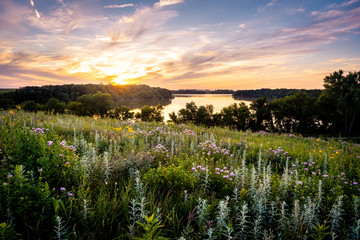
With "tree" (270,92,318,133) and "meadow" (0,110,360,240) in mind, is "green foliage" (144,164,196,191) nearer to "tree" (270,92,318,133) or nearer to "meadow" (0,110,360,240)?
"meadow" (0,110,360,240)

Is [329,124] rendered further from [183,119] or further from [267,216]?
[267,216]

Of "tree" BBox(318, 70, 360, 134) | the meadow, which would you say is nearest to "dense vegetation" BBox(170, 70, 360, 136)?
"tree" BBox(318, 70, 360, 134)

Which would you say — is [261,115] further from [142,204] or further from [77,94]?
[77,94]

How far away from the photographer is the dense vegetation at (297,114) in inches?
1761

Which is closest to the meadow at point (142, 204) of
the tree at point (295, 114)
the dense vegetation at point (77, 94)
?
the dense vegetation at point (77, 94)

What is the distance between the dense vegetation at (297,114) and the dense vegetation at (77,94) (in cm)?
4054

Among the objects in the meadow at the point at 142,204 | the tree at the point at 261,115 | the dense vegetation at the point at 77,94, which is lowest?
the tree at the point at 261,115

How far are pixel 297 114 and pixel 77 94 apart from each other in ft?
344

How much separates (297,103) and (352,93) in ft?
36.7

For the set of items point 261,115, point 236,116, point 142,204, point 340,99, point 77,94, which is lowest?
point 261,115

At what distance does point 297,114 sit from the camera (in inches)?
1781

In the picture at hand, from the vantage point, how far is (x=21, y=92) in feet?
266

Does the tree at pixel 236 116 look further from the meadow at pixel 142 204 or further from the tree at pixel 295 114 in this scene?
the meadow at pixel 142 204

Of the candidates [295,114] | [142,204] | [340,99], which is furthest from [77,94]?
[142,204]
